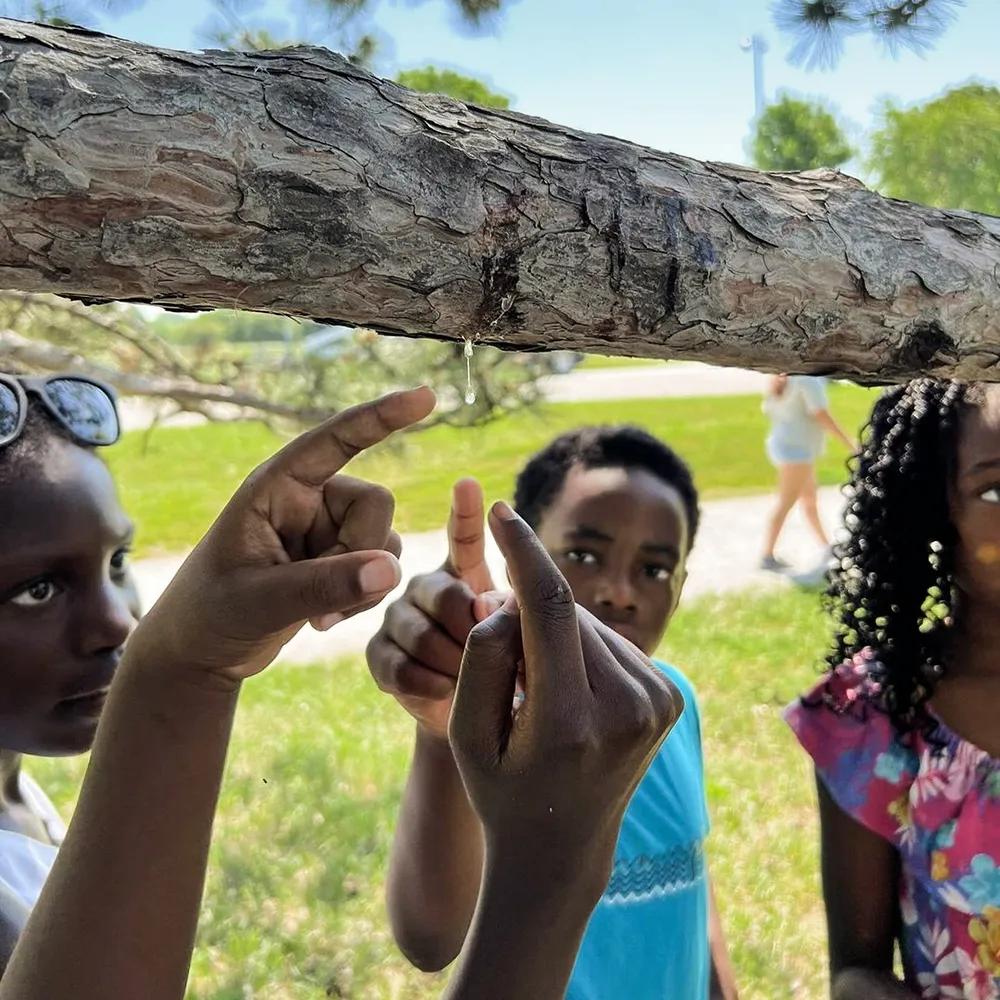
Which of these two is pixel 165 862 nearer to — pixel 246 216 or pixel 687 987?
pixel 246 216

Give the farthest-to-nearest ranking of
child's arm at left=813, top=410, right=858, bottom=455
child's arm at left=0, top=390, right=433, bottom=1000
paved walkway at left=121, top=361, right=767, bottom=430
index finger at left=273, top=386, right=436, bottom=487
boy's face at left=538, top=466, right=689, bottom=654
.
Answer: paved walkway at left=121, top=361, right=767, bottom=430, child's arm at left=813, top=410, right=858, bottom=455, boy's face at left=538, top=466, right=689, bottom=654, index finger at left=273, top=386, right=436, bottom=487, child's arm at left=0, top=390, right=433, bottom=1000

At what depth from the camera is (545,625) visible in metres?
0.81

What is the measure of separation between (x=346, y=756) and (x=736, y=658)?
2.24 m

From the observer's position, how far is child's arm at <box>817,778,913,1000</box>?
5.24 ft

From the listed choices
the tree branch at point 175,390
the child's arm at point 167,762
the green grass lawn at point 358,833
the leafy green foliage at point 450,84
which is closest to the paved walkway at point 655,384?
the green grass lawn at point 358,833

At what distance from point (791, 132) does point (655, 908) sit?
10567 mm

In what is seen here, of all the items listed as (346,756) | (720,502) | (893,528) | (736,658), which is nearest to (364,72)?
(893,528)

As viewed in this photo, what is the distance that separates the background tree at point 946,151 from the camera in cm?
638

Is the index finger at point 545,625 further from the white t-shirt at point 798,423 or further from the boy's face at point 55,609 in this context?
the white t-shirt at point 798,423

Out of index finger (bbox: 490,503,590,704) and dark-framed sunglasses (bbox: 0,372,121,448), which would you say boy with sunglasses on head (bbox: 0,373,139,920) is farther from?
index finger (bbox: 490,503,590,704)

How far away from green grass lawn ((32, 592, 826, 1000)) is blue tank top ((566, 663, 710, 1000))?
154 centimetres

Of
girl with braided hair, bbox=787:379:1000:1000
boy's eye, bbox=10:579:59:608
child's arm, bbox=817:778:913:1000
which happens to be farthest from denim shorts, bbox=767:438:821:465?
boy's eye, bbox=10:579:59:608

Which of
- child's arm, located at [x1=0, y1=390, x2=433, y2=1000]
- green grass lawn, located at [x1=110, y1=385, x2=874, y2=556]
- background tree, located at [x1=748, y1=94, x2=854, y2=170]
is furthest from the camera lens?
background tree, located at [x1=748, y1=94, x2=854, y2=170]

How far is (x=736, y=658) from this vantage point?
214 inches
